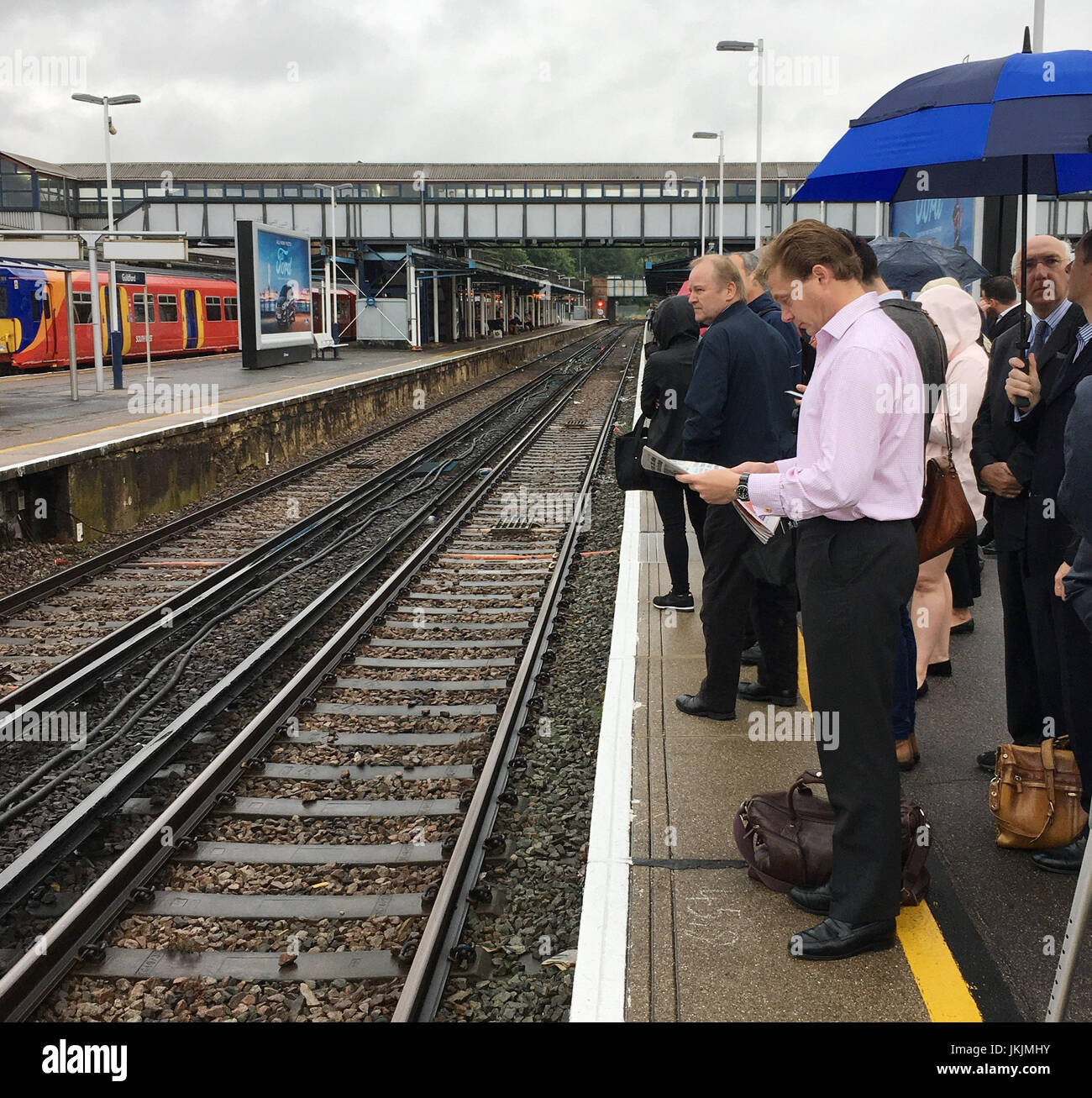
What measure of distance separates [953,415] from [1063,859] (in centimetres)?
206

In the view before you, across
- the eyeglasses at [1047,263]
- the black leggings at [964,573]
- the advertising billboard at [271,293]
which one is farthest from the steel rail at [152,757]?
the advertising billboard at [271,293]

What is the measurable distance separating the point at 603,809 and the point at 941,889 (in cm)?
127

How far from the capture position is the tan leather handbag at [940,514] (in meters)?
4.20

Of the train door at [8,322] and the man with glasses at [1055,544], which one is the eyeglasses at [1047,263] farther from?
the train door at [8,322]

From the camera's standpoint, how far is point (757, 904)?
151 inches

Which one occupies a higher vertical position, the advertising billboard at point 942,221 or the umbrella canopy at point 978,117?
the advertising billboard at point 942,221

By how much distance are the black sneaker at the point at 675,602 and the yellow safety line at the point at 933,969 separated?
3.83 m

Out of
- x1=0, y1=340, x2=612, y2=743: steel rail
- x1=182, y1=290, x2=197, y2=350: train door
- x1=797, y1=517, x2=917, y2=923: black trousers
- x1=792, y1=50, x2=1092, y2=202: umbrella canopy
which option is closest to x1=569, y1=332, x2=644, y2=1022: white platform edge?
x1=797, y1=517, x2=917, y2=923: black trousers

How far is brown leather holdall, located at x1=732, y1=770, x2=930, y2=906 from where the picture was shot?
3.75 metres

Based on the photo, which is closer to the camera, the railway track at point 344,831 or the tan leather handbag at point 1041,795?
the tan leather handbag at point 1041,795

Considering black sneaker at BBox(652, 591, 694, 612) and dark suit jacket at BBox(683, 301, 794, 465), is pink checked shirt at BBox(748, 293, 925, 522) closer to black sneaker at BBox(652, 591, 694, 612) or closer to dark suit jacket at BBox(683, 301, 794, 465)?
dark suit jacket at BBox(683, 301, 794, 465)

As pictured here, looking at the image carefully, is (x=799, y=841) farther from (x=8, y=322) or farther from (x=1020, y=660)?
(x=8, y=322)

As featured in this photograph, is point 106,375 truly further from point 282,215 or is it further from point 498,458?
point 282,215
